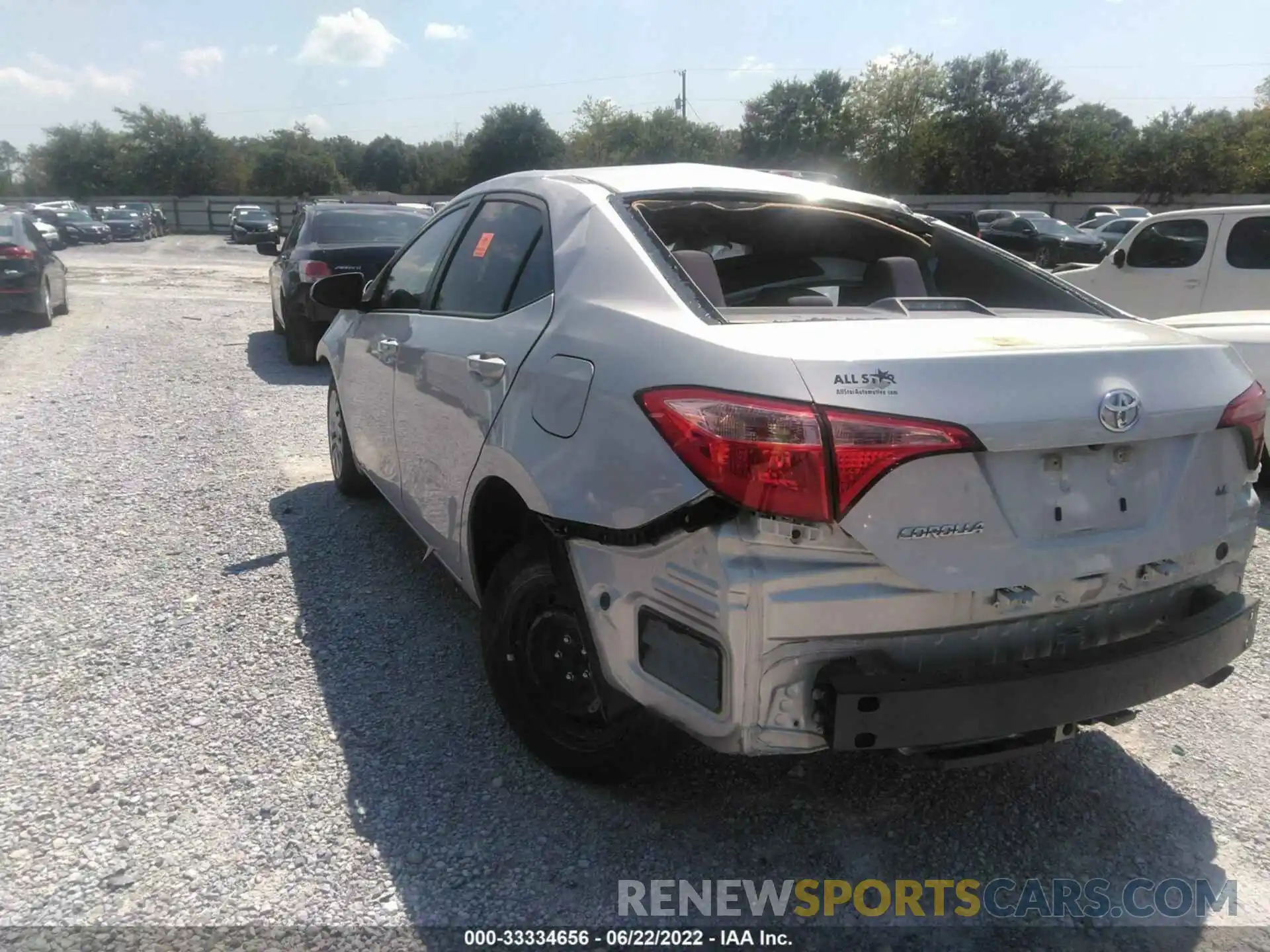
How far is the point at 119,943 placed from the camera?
2.29 meters

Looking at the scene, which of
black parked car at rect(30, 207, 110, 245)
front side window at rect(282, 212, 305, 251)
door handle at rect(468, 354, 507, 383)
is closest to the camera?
door handle at rect(468, 354, 507, 383)

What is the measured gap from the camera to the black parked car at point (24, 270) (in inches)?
480

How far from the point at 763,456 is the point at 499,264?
172cm

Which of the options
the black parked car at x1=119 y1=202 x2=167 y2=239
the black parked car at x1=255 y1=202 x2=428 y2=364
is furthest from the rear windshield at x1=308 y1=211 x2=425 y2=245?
the black parked car at x1=119 y1=202 x2=167 y2=239

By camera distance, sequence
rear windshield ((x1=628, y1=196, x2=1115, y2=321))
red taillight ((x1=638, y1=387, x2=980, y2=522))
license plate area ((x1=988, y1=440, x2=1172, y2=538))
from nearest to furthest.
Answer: red taillight ((x1=638, y1=387, x2=980, y2=522)) → license plate area ((x1=988, y1=440, x2=1172, y2=538)) → rear windshield ((x1=628, y1=196, x2=1115, y2=321))

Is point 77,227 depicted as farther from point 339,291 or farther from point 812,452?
point 812,452

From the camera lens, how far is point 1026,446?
7.03 ft

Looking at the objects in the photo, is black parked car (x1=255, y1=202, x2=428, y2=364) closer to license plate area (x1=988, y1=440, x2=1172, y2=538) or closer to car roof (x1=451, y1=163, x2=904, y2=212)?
car roof (x1=451, y1=163, x2=904, y2=212)

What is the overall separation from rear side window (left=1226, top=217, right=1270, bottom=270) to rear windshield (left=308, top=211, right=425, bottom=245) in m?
7.95

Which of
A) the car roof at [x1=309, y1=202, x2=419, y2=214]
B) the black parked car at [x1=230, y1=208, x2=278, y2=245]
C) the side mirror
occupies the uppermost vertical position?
the black parked car at [x1=230, y1=208, x2=278, y2=245]

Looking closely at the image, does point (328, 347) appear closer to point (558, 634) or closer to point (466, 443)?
point (466, 443)

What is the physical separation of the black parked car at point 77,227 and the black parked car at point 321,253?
3250 cm

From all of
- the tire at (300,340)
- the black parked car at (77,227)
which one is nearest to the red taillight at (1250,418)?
the tire at (300,340)

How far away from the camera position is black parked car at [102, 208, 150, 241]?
41938mm
